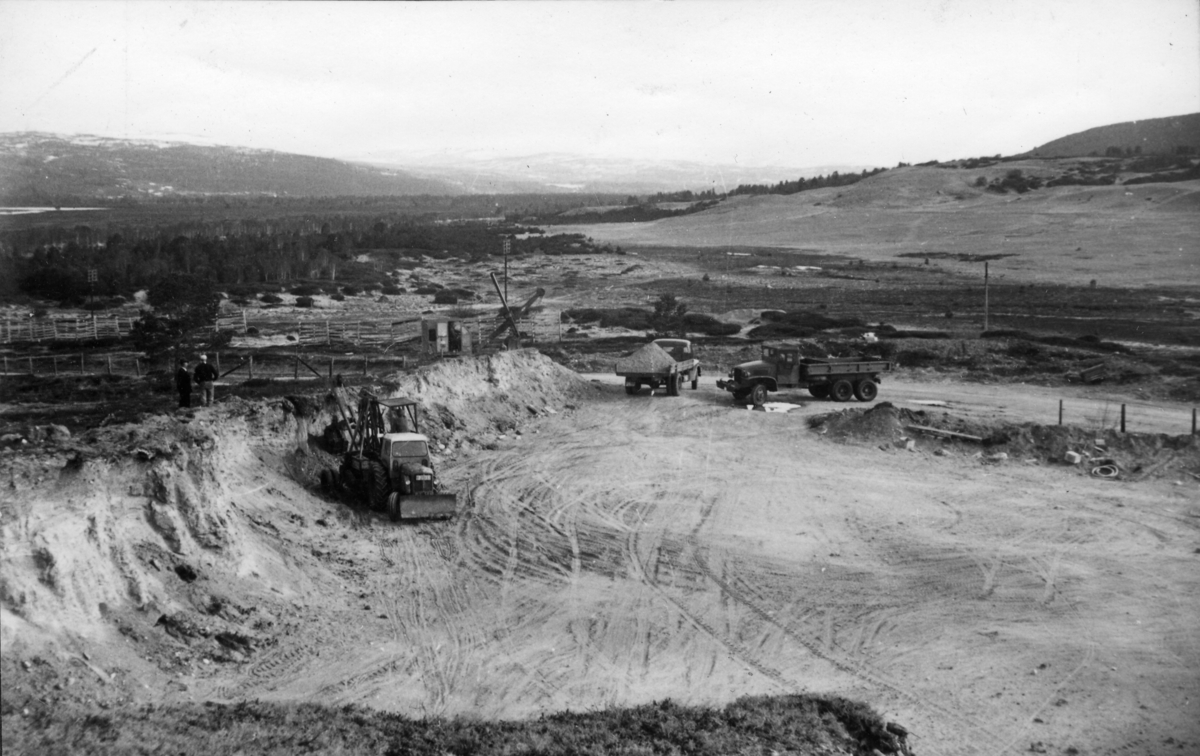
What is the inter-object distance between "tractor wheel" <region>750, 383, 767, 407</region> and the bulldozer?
13.0 m

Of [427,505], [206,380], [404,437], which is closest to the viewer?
[427,505]

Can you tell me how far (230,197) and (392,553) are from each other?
169845 millimetres

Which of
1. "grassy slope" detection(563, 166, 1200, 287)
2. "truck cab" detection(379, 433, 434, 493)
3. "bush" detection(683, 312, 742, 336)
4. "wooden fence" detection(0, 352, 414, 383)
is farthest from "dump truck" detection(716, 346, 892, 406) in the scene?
"grassy slope" detection(563, 166, 1200, 287)

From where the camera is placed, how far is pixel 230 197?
171 meters

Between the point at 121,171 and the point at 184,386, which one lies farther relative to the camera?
the point at 121,171

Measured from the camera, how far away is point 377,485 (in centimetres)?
1889

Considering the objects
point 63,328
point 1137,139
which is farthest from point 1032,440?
point 1137,139

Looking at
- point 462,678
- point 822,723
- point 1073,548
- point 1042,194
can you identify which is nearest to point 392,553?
point 462,678

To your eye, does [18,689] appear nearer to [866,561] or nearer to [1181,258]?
[866,561]

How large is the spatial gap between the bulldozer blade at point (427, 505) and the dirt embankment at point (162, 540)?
1.35m

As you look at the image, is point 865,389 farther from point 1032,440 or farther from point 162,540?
point 162,540

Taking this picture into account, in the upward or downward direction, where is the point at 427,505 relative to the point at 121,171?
downward

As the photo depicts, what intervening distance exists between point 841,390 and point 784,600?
15.9m

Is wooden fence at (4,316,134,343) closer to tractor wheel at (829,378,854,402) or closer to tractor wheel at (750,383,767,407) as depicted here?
tractor wheel at (750,383,767,407)
